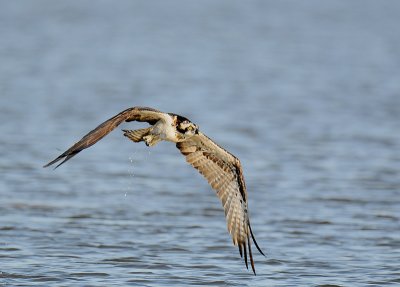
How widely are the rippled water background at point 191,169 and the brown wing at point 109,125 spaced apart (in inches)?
56.0

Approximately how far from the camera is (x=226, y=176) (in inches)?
357

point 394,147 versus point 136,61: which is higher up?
point 136,61

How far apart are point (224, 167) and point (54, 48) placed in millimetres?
17219

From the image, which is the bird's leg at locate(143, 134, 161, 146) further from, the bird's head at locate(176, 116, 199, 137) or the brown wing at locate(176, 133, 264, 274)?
the brown wing at locate(176, 133, 264, 274)

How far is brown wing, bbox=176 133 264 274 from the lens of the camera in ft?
29.2

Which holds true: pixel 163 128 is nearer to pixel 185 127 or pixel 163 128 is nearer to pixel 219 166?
pixel 185 127

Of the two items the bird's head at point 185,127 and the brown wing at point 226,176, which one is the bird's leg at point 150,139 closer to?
the bird's head at point 185,127

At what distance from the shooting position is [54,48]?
84.5ft

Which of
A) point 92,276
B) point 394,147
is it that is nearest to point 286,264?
point 92,276

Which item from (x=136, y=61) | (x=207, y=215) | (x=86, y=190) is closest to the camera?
(x=207, y=215)

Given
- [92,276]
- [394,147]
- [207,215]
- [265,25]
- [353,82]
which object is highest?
[265,25]

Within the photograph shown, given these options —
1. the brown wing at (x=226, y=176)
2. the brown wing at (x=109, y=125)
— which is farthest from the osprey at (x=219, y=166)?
the brown wing at (x=109, y=125)

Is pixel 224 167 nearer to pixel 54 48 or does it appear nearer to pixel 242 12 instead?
pixel 54 48

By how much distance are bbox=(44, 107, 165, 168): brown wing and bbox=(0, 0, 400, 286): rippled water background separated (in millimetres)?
1421
